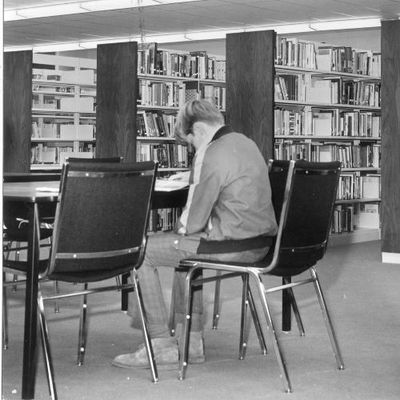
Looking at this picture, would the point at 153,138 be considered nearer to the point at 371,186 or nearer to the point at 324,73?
the point at 324,73

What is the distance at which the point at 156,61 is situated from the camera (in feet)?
29.3

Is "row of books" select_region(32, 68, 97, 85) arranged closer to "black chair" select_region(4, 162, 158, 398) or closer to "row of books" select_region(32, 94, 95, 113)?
"row of books" select_region(32, 94, 95, 113)

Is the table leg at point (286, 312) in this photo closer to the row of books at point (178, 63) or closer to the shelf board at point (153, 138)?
the shelf board at point (153, 138)

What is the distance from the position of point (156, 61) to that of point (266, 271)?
564cm

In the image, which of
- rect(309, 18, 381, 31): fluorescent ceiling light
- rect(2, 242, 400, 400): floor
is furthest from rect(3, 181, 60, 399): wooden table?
rect(309, 18, 381, 31): fluorescent ceiling light

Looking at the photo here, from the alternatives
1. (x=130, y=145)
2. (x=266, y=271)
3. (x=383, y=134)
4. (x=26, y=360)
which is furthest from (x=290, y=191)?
(x=130, y=145)

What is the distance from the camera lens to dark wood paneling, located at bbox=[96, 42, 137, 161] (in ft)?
27.3

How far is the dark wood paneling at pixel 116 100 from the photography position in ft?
27.3

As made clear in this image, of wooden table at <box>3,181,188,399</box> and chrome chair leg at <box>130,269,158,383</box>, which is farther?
chrome chair leg at <box>130,269,158,383</box>

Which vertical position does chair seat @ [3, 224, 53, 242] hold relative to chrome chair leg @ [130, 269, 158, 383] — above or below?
above

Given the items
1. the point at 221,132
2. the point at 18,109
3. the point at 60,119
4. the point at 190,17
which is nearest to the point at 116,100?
the point at 18,109

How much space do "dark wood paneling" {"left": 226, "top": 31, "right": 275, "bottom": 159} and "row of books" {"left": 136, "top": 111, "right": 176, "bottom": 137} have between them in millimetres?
1188

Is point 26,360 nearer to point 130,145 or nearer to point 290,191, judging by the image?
point 290,191

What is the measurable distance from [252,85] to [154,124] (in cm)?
145
